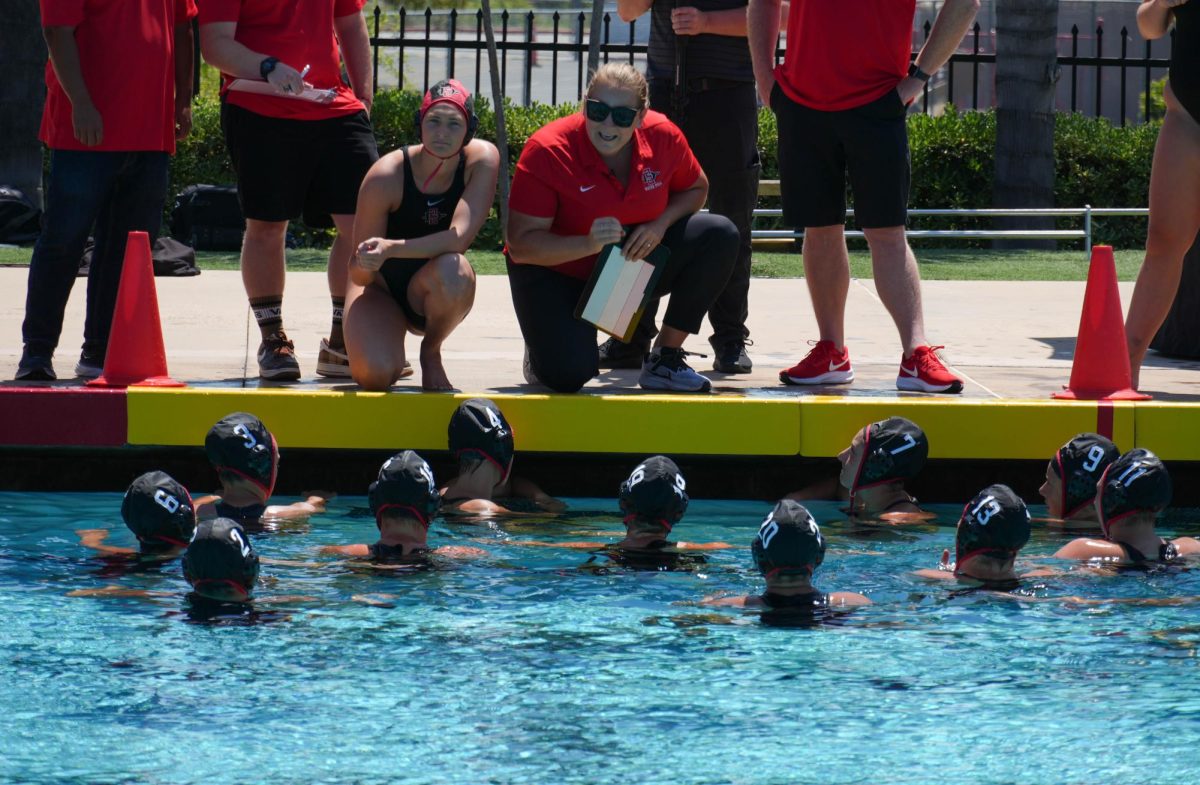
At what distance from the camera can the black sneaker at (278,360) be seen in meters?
7.04

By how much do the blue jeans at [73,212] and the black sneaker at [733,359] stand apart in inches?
99.7

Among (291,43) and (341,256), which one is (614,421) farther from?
(291,43)

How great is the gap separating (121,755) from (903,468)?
3218 mm

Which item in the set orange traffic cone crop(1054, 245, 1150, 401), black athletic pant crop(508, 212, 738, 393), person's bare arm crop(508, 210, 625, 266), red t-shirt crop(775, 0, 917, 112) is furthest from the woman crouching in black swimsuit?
orange traffic cone crop(1054, 245, 1150, 401)

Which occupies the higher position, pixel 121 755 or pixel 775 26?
pixel 775 26

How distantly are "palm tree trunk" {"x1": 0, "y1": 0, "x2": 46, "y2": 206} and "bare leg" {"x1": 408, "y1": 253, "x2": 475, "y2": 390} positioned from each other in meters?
8.60

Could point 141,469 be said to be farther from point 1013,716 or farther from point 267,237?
point 1013,716

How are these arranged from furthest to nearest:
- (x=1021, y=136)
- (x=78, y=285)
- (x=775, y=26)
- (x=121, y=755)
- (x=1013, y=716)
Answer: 1. (x=1021, y=136)
2. (x=78, y=285)
3. (x=775, y=26)
4. (x=1013, y=716)
5. (x=121, y=755)

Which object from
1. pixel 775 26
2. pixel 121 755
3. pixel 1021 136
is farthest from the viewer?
pixel 1021 136

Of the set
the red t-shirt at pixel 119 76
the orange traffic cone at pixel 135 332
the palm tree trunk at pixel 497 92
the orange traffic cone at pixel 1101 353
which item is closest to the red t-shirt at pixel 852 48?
the orange traffic cone at pixel 1101 353

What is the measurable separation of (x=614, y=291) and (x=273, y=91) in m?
1.59

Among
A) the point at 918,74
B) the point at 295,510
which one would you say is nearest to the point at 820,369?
the point at 918,74

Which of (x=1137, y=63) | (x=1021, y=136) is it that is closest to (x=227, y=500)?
(x=1021, y=136)

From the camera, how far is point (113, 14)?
6.81 meters
